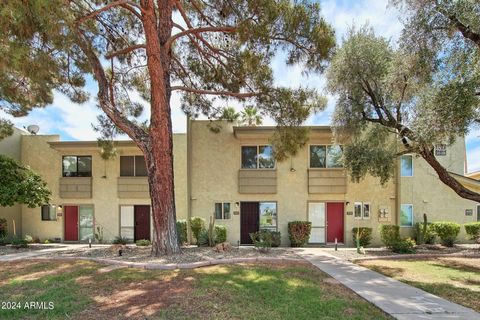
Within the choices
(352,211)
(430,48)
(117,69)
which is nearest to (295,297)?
(430,48)

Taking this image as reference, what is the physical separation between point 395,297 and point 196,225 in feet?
33.7

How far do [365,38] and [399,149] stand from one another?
5216 millimetres

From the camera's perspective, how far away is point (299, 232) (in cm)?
1562

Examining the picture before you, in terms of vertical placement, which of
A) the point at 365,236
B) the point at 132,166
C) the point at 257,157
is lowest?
the point at 365,236

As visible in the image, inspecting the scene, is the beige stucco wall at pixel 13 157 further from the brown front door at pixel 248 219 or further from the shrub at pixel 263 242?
the shrub at pixel 263 242

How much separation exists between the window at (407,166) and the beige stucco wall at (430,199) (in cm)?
16

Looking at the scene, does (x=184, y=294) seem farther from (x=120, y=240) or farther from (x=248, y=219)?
(x=120, y=240)

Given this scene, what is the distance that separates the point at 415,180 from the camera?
648 inches

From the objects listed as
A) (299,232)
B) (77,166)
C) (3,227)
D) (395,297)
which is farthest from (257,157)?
(3,227)

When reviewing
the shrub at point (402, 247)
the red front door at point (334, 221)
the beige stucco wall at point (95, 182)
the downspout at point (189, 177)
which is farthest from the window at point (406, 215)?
the beige stucco wall at point (95, 182)

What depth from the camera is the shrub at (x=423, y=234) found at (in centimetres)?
1532

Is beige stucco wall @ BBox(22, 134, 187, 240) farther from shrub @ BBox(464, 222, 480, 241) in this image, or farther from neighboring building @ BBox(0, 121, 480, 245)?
shrub @ BBox(464, 222, 480, 241)

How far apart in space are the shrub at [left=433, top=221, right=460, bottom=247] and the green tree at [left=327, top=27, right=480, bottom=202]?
449 cm

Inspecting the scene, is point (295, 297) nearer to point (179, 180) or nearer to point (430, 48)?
point (430, 48)
